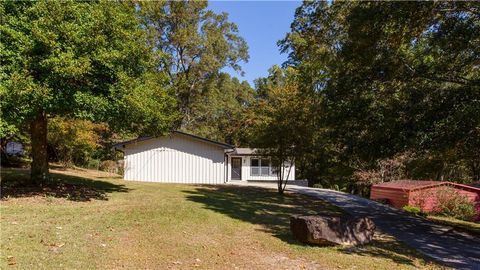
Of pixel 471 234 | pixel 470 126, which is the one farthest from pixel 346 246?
pixel 471 234

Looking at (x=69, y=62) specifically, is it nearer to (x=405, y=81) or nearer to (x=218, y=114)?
(x=405, y=81)

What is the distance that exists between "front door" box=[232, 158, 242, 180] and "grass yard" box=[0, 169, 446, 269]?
24.3 meters

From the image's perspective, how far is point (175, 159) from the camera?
89.1ft

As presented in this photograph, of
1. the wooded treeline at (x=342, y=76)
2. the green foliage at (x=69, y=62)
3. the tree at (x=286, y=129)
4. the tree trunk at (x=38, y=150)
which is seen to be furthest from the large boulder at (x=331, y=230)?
the tree trunk at (x=38, y=150)

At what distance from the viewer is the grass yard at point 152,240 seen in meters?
6.73

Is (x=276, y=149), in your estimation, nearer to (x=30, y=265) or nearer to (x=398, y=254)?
(x=398, y=254)

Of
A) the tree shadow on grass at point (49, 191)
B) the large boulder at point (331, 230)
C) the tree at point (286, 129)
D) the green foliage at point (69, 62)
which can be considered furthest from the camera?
the tree at point (286, 129)

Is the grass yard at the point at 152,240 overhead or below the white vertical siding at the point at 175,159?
below

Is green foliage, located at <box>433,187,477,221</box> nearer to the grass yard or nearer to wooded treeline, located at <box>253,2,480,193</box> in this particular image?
wooded treeline, located at <box>253,2,480,193</box>

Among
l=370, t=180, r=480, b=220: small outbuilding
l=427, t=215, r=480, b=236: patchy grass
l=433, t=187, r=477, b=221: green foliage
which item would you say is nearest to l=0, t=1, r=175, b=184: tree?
l=427, t=215, r=480, b=236: patchy grass

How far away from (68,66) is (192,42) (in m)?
26.3

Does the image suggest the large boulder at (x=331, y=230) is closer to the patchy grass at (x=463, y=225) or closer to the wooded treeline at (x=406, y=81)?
the wooded treeline at (x=406, y=81)

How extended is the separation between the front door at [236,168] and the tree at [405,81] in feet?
75.9

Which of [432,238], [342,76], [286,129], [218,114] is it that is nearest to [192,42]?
[218,114]
